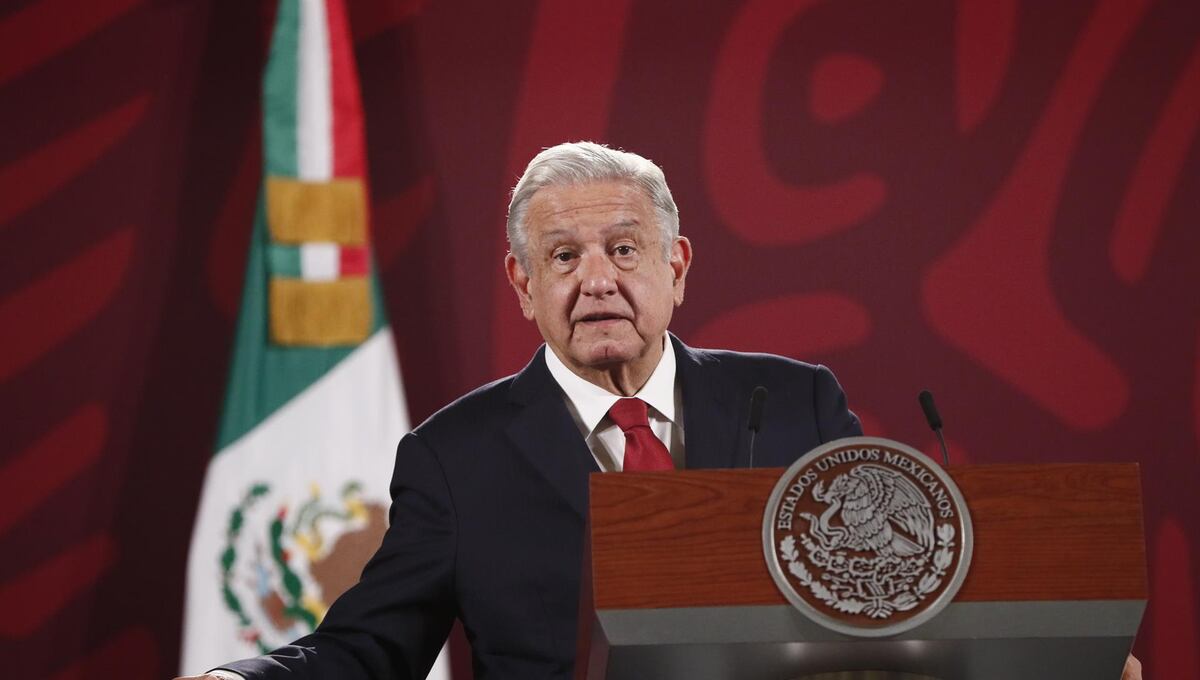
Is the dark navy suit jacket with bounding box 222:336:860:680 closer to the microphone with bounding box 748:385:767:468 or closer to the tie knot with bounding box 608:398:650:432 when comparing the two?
the tie knot with bounding box 608:398:650:432

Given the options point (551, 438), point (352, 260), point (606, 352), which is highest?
point (352, 260)

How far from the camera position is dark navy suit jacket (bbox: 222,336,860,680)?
178cm

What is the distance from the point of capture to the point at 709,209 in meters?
3.49

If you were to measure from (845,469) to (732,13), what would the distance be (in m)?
2.51

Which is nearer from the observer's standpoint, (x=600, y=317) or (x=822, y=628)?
(x=822, y=628)

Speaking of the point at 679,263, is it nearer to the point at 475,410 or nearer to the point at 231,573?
the point at 475,410

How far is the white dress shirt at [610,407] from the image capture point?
76.5 inches

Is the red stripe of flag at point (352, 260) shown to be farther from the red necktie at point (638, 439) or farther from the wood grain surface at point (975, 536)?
the wood grain surface at point (975, 536)

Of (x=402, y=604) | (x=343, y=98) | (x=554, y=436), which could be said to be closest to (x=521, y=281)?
(x=554, y=436)

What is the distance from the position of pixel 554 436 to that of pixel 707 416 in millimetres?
211

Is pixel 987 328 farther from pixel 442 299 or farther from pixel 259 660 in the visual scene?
pixel 259 660

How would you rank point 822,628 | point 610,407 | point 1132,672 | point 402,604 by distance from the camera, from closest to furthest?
point 822,628 → point 1132,672 → point 402,604 → point 610,407

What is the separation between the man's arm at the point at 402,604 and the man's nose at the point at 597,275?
33cm

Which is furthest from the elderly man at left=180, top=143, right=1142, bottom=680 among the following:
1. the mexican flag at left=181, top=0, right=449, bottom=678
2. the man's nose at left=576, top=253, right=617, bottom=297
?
the mexican flag at left=181, top=0, right=449, bottom=678
